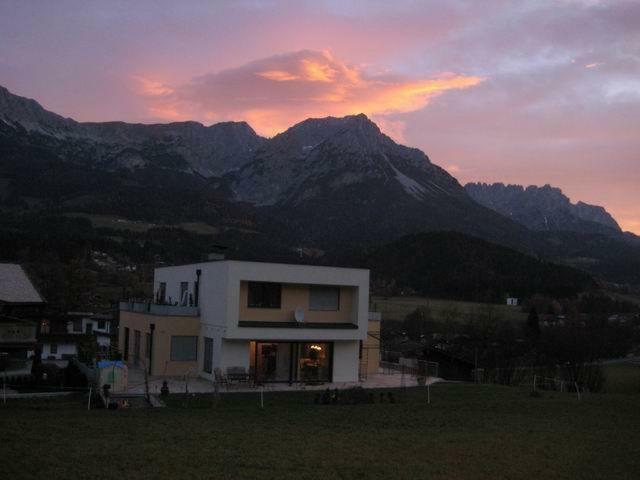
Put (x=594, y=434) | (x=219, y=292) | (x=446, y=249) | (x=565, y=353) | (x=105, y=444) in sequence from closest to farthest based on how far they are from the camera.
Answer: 1. (x=105, y=444)
2. (x=594, y=434)
3. (x=219, y=292)
4. (x=565, y=353)
5. (x=446, y=249)

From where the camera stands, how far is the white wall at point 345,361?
30656 millimetres

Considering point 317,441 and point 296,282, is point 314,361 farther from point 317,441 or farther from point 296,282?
point 317,441

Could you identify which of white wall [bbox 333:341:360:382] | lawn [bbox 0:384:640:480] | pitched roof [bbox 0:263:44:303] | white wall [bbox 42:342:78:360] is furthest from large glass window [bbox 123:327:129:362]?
white wall [bbox 42:342:78:360]

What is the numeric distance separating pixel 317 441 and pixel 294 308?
1566 centimetres

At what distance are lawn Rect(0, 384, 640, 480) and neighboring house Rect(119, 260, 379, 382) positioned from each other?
6.00m

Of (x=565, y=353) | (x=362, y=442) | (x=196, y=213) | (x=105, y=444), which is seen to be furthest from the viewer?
(x=196, y=213)

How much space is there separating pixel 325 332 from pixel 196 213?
455 feet

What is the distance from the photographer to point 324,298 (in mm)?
31359

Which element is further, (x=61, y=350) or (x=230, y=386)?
(x=61, y=350)

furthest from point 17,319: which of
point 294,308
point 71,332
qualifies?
point 71,332

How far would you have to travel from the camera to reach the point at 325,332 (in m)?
29.9

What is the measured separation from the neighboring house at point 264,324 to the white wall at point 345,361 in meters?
0.05

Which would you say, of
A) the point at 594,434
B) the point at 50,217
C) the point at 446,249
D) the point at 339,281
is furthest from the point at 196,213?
the point at 594,434

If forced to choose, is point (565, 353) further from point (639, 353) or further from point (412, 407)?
point (412, 407)
